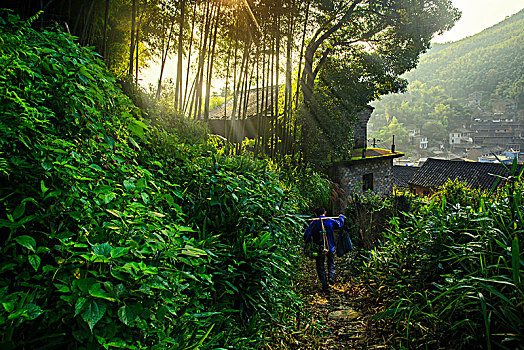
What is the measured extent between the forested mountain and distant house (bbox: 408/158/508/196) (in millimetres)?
46292

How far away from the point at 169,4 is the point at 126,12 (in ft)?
2.11

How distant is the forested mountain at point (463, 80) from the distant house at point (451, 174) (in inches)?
1823

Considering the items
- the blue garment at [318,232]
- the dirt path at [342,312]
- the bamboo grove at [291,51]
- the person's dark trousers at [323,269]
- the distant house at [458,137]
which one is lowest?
the dirt path at [342,312]

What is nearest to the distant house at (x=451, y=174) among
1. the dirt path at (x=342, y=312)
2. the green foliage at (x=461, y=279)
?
the dirt path at (x=342, y=312)

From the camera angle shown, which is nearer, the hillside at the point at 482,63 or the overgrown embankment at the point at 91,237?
the overgrown embankment at the point at 91,237

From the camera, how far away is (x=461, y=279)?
2016 millimetres

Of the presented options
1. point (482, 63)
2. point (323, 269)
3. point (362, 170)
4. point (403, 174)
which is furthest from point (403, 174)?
point (482, 63)

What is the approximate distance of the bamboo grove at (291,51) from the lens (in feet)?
15.6

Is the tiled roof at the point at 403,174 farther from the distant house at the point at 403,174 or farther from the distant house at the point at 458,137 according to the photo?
the distant house at the point at 458,137

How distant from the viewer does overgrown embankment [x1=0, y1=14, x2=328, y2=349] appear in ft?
3.42

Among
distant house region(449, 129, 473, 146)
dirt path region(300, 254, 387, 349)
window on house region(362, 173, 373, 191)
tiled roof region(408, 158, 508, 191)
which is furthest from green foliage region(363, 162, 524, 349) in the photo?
distant house region(449, 129, 473, 146)

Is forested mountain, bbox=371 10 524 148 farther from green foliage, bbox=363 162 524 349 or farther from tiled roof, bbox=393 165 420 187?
green foliage, bbox=363 162 524 349

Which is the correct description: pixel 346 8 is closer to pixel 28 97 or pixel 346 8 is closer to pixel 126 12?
pixel 126 12

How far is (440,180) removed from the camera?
64.1 ft
